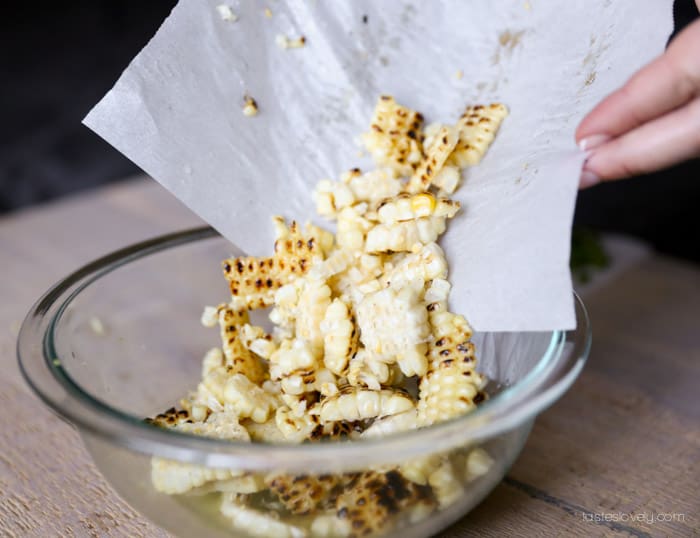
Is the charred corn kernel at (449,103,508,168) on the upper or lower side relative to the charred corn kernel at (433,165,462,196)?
upper

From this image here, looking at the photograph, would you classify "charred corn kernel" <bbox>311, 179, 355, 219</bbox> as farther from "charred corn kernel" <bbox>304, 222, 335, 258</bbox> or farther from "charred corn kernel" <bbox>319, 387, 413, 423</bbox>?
"charred corn kernel" <bbox>319, 387, 413, 423</bbox>

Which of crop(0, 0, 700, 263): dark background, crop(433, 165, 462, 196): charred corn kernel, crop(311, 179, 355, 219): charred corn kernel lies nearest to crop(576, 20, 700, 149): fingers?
crop(433, 165, 462, 196): charred corn kernel

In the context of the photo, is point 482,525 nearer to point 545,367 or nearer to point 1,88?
point 545,367

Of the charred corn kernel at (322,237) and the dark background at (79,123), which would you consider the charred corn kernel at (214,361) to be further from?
the dark background at (79,123)

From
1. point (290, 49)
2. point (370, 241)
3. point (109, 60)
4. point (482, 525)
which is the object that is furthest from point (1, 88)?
point (482, 525)

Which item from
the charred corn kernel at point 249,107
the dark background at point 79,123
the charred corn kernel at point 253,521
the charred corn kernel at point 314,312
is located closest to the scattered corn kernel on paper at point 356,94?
the charred corn kernel at point 249,107

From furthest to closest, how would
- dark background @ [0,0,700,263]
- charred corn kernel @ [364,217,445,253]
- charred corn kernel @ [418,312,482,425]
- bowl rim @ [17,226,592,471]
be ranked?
dark background @ [0,0,700,263], charred corn kernel @ [364,217,445,253], charred corn kernel @ [418,312,482,425], bowl rim @ [17,226,592,471]

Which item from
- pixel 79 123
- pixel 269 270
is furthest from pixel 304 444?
pixel 79 123

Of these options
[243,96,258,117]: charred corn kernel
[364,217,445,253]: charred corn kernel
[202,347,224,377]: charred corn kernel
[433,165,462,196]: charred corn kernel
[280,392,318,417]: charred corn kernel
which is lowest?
[280,392,318,417]: charred corn kernel
